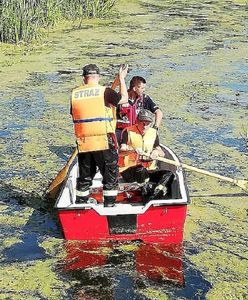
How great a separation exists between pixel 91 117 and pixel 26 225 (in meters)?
1.19

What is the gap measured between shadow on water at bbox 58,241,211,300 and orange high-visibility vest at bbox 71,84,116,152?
761mm

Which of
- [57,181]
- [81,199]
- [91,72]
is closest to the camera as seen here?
[91,72]

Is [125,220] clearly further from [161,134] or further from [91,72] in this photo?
[161,134]

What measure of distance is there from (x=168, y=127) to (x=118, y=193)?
9.37ft

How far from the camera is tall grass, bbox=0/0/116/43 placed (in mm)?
12055

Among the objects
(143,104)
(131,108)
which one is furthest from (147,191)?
(143,104)

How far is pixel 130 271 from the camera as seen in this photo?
4422 mm

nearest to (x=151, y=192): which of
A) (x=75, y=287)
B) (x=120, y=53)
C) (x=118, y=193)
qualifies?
(x=118, y=193)

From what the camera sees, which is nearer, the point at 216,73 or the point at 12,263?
the point at 12,263

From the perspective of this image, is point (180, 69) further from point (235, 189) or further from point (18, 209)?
point (18, 209)

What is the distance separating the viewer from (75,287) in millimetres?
4207

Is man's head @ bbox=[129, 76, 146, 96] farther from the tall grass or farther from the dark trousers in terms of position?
the tall grass

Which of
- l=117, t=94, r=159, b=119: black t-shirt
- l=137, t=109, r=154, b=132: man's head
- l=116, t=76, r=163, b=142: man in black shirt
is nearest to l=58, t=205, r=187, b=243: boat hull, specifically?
l=137, t=109, r=154, b=132: man's head

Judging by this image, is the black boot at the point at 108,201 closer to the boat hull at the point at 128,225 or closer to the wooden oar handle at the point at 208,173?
the boat hull at the point at 128,225
